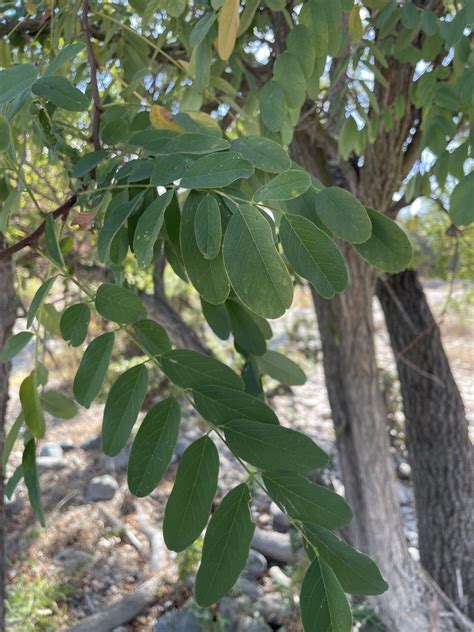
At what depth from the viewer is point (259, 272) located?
0.56 metres

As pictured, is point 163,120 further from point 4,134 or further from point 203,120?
point 4,134

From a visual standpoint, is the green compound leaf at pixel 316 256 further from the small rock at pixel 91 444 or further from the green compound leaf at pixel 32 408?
the small rock at pixel 91 444

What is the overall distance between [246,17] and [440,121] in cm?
45

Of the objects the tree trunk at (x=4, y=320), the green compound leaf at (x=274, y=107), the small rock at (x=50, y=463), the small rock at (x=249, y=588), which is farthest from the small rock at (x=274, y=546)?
the green compound leaf at (x=274, y=107)

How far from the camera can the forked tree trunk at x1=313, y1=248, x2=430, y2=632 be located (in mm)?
2059

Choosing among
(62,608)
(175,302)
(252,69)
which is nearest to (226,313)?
(252,69)

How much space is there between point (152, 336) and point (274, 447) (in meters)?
0.20

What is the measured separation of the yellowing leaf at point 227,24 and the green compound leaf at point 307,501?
21.9 inches

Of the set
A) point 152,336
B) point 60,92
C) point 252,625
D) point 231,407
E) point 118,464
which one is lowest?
point 252,625

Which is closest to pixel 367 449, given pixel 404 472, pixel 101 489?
pixel 101 489

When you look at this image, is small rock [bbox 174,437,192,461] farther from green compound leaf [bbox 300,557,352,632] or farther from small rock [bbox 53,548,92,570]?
green compound leaf [bbox 300,557,352,632]

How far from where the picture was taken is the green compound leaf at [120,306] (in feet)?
2.19

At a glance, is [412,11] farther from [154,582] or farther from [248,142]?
[154,582]

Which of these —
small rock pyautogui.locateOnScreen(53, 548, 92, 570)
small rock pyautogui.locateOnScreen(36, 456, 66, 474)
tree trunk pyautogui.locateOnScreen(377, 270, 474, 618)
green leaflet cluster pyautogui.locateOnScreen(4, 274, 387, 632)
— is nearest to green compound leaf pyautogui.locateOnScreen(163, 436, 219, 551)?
green leaflet cluster pyautogui.locateOnScreen(4, 274, 387, 632)
